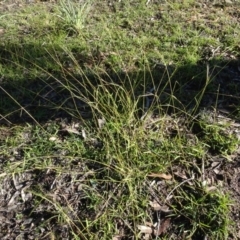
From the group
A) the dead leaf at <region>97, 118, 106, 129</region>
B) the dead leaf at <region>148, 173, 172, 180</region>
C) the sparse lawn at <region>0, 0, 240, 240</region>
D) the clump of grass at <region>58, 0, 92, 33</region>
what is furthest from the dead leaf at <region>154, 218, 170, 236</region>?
the clump of grass at <region>58, 0, 92, 33</region>

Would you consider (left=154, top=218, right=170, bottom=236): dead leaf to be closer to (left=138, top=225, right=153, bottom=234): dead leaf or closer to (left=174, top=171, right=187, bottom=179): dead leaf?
(left=138, top=225, right=153, bottom=234): dead leaf

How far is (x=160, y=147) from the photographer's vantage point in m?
2.85

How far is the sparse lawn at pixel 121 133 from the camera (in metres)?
2.49

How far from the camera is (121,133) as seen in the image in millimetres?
2850

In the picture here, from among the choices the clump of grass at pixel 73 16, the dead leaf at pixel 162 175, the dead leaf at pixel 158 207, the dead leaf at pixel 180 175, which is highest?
the clump of grass at pixel 73 16

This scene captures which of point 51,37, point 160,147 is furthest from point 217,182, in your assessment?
point 51,37

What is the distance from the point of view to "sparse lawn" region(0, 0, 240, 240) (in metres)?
2.49

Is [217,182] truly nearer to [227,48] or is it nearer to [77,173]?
[77,173]

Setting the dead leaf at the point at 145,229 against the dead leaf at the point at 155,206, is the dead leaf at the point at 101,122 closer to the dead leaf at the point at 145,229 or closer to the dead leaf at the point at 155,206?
the dead leaf at the point at 155,206

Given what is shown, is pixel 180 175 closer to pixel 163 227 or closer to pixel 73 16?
pixel 163 227

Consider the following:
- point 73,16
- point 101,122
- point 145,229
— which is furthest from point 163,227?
point 73,16

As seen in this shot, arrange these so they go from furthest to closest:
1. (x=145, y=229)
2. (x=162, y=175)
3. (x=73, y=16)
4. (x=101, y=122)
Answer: (x=73, y=16)
(x=101, y=122)
(x=162, y=175)
(x=145, y=229)

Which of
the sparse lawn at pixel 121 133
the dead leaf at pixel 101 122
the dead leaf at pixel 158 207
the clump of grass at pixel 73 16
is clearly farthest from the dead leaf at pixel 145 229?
the clump of grass at pixel 73 16

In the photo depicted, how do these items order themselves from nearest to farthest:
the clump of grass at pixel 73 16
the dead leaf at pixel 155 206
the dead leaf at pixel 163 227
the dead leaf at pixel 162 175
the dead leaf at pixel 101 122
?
the dead leaf at pixel 163 227 < the dead leaf at pixel 155 206 < the dead leaf at pixel 162 175 < the dead leaf at pixel 101 122 < the clump of grass at pixel 73 16
